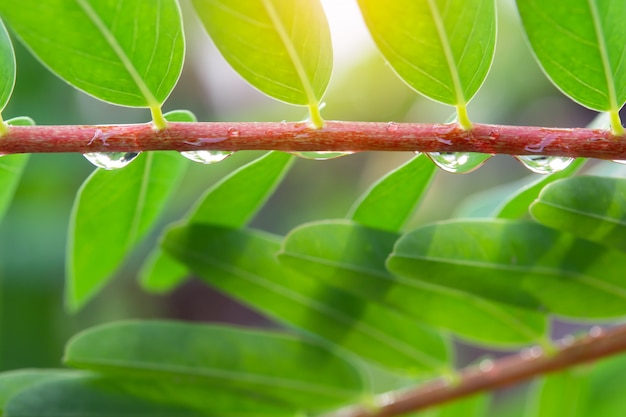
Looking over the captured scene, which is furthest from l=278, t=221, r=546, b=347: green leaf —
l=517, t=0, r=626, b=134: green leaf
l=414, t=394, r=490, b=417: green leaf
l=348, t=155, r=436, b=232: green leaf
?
l=517, t=0, r=626, b=134: green leaf

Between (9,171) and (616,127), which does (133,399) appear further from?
(616,127)

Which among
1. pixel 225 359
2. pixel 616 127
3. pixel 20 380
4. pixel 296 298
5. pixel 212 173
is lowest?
pixel 20 380

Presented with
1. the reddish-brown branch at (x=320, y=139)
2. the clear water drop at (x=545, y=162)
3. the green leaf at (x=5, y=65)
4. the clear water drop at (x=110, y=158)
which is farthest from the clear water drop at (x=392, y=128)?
the green leaf at (x=5, y=65)

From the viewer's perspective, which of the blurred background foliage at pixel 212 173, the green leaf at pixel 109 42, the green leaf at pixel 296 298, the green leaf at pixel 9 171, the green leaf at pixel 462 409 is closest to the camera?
the green leaf at pixel 109 42

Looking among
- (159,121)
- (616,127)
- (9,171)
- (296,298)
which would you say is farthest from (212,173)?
(616,127)

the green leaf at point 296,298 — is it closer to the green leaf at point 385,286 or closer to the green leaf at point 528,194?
the green leaf at point 385,286
